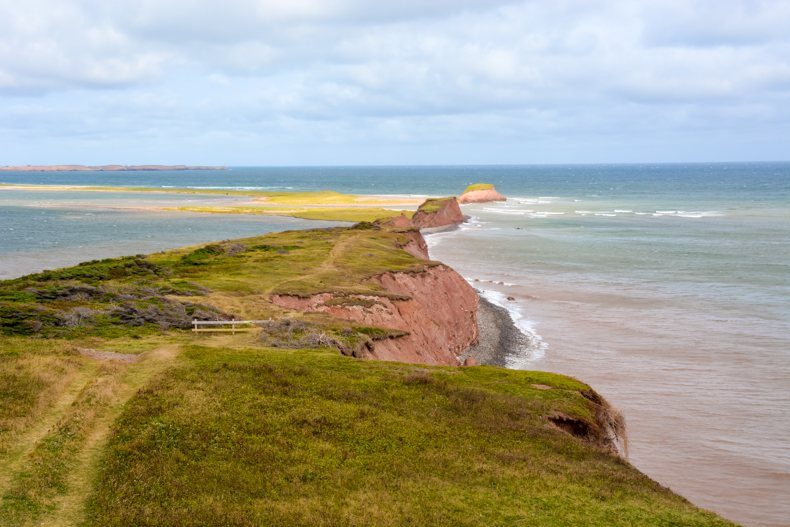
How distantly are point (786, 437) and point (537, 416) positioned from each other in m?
15.7

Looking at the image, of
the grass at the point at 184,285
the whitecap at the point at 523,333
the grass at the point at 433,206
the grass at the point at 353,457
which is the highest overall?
A: the grass at the point at 433,206

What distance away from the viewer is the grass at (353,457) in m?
18.7

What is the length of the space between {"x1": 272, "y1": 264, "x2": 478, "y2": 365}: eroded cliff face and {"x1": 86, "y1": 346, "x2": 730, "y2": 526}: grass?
Result: 929 centimetres

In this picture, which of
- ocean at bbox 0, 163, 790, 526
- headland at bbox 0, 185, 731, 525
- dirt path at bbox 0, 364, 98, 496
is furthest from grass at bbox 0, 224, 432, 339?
ocean at bbox 0, 163, 790, 526

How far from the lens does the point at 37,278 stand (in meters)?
45.3

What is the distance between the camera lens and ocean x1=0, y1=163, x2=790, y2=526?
106 feet

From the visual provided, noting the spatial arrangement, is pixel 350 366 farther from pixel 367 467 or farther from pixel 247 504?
pixel 247 504

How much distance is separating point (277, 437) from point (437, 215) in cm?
11233

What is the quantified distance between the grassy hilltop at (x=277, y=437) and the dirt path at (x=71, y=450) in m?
0.05

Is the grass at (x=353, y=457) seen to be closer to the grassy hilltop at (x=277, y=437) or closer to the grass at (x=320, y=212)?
the grassy hilltop at (x=277, y=437)

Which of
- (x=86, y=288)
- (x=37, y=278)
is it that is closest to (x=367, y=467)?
(x=86, y=288)

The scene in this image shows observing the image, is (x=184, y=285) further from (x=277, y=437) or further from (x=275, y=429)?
(x=277, y=437)

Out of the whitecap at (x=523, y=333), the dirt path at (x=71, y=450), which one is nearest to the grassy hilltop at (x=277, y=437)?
the dirt path at (x=71, y=450)

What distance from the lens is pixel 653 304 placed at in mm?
62500
